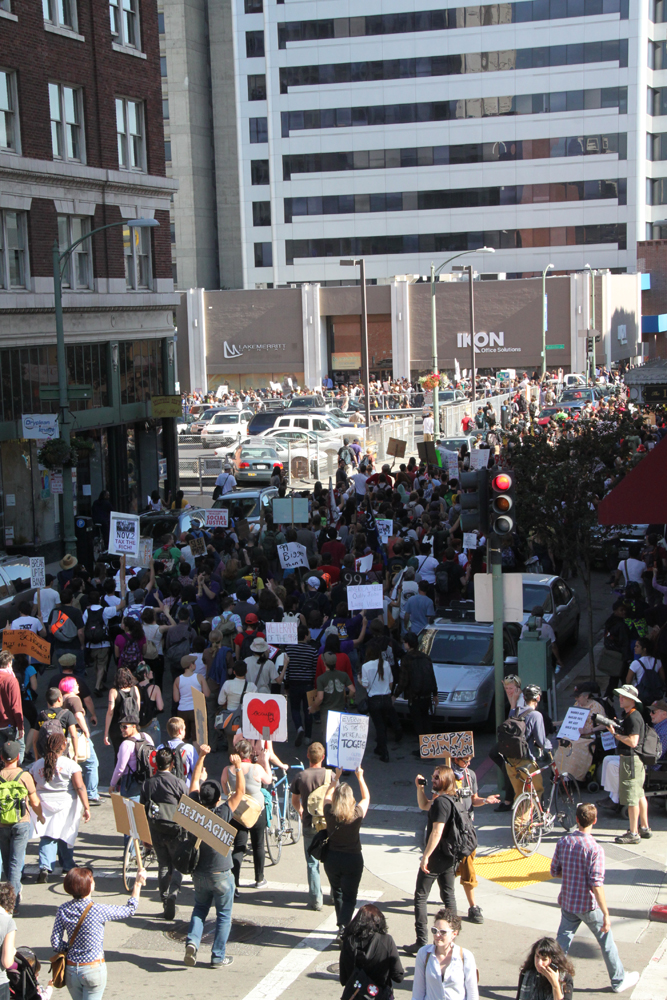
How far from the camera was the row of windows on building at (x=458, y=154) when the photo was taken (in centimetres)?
7350

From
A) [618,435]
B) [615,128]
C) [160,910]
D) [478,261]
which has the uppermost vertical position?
[615,128]

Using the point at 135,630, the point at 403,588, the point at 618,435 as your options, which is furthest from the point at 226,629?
the point at 618,435

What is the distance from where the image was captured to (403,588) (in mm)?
15977

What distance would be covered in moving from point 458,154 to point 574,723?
227 ft

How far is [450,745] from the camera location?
9594 mm

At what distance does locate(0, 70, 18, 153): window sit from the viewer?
2609 cm

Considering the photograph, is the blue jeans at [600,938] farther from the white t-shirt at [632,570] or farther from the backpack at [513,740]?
the white t-shirt at [632,570]

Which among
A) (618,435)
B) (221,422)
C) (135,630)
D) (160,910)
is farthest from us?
(221,422)

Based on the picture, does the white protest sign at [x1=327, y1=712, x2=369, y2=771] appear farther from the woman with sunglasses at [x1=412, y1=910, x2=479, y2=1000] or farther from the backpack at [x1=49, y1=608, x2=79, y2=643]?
the backpack at [x1=49, y1=608, x2=79, y2=643]

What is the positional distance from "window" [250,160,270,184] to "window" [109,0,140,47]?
48318mm

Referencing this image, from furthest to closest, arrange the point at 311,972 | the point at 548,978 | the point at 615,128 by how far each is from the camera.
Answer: the point at 615,128, the point at 311,972, the point at 548,978

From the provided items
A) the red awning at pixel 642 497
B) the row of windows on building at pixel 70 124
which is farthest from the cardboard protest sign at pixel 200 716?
the row of windows on building at pixel 70 124

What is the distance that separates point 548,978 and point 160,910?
4607 millimetres

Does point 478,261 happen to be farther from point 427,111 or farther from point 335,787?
point 335,787
